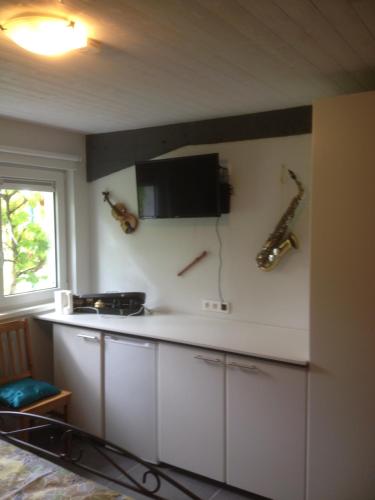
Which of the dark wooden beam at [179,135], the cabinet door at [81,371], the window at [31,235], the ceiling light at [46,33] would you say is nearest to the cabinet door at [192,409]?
the cabinet door at [81,371]

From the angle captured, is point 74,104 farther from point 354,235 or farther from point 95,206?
point 354,235

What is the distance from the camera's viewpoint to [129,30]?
166cm

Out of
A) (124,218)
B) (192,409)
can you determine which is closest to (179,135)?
(124,218)

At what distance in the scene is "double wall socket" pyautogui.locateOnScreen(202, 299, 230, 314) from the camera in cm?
324

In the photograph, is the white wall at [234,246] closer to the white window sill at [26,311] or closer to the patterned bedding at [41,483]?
the white window sill at [26,311]

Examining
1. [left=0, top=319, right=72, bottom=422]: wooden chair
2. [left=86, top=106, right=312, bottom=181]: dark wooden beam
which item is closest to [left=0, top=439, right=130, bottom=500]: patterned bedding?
[left=0, top=319, right=72, bottom=422]: wooden chair

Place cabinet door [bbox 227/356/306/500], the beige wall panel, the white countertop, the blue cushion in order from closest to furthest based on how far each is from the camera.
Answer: the beige wall panel < cabinet door [bbox 227/356/306/500] < the white countertop < the blue cushion

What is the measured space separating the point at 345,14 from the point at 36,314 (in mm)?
2756

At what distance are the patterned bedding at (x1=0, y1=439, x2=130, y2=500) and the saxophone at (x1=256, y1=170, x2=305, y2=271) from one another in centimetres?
178

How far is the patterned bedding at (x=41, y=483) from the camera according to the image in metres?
1.52

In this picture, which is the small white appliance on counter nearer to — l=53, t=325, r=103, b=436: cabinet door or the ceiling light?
l=53, t=325, r=103, b=436: cabinet door

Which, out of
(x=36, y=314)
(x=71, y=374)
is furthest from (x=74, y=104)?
(x=71, y=374)

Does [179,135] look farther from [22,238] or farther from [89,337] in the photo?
[89,337]

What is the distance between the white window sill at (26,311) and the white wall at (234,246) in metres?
0.52
